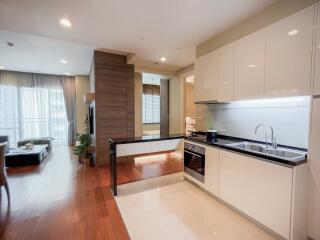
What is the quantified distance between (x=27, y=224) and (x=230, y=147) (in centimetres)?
276

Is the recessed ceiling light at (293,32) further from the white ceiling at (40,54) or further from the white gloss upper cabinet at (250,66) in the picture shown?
the white ceiling at (40,54)

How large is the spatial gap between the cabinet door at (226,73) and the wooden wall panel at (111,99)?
2.53 meters

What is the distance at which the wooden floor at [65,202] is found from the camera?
5.90 feet

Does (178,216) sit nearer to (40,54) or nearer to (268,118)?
(268,118)

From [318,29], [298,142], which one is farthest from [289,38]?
[298,142]

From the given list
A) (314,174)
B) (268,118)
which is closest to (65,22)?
(268,118)

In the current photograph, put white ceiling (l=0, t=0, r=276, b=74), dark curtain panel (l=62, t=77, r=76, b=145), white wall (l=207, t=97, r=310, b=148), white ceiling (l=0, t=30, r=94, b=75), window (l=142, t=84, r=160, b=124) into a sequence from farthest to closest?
window (l=142, t=84, r=160, b=124)
dark curtain panel (l=62, t=77, r=76, b=145)
white ceiling (l=0, t=30, r=94, b=75)
white ceiling (l=0, t=0, r=276, b=74)
white wall (l=207, t=97, r=310, b=148)

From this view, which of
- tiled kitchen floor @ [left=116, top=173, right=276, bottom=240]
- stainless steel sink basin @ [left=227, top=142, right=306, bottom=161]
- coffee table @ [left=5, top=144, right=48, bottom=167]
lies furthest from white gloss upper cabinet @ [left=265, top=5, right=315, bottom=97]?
coffee table @ [left=5, top=144, right=48, bottom=167]

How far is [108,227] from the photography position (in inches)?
73.5

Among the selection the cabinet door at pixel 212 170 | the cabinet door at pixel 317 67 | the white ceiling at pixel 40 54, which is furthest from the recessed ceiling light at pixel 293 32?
the white ceiling at pixel 40 54

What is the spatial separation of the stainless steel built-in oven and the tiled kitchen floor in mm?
295

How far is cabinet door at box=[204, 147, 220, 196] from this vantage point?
2.31 m

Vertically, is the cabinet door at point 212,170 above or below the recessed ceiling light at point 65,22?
below

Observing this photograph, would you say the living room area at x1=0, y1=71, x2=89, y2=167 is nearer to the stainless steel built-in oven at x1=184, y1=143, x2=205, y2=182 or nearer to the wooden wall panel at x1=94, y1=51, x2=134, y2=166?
the wooden wall panel at x1=94, y1=51, x2=134, y2=166
